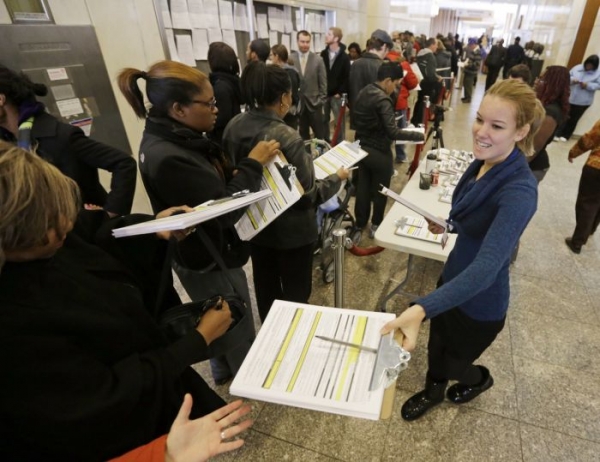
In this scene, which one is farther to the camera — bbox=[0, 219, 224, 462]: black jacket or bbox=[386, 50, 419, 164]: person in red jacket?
bbox=[386, 50, 419, 164]: person in red jacket

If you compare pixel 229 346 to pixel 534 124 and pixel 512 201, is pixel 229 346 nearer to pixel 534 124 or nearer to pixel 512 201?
pixel 512 201

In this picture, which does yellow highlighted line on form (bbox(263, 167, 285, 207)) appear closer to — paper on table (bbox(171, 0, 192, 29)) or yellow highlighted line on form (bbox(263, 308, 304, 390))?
yellow highlighted line on form (bbox(263, 308, 304, 390))

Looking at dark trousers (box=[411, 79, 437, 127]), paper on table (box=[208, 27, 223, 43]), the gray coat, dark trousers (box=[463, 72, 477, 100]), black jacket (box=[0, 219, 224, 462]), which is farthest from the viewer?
dark trousers (box=[463, 72, 477, 100])

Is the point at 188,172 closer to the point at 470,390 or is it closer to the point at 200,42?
the point at 470,390

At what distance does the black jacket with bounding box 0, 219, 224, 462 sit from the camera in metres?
0.54

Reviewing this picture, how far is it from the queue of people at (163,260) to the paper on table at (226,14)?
2691 millimetres

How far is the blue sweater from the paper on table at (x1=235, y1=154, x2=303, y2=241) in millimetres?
597

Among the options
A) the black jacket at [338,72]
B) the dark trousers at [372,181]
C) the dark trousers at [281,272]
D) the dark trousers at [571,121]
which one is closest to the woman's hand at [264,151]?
the dark trousers at [281,272]

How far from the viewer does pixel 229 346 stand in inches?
41.6

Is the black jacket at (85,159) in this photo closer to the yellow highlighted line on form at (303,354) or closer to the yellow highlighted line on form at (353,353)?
the yellow highlighted line on form at (303,354)

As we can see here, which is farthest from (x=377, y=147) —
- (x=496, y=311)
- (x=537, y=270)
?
(x=496, y=311)

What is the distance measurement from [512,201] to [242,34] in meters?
4.04

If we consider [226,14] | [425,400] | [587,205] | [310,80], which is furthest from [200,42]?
[587,205]

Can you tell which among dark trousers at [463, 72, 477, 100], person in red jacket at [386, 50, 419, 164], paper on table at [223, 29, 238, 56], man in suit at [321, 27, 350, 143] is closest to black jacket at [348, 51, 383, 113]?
person in red jacket at [386, 50, 419, 164]
